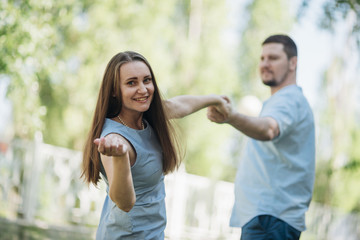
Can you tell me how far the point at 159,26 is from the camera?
370 inches

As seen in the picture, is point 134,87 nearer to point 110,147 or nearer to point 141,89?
point 141,89

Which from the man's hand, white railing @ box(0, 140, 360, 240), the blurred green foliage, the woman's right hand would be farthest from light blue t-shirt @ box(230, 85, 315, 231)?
white railing @ box(0, 140, 360, 240)

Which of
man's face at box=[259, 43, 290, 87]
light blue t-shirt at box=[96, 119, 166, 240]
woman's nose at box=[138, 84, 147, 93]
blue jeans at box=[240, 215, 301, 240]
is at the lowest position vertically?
blue jeans at box=[240, 215, 301, 240]

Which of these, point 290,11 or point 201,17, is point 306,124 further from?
point 290,11

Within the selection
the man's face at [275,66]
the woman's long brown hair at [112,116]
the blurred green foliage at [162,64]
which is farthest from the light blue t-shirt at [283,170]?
the blurred green foliage at [162,64]

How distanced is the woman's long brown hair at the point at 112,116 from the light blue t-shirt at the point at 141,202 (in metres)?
0.04

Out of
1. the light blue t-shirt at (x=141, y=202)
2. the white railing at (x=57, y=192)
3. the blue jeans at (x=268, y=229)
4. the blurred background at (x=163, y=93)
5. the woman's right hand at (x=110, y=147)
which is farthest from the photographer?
the white railing at (x=57, y=192)

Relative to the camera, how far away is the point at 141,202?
5.72 feet

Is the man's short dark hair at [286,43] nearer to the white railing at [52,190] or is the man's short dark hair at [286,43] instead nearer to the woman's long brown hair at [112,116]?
the woman's long brown hair at [112,116]

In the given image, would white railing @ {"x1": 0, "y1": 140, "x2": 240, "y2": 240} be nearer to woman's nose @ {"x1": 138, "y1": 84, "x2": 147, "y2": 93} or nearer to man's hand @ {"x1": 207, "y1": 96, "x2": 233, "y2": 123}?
man's hand @ {"x1": 207, "y1": 96, "x2": 233, "y2": 123}

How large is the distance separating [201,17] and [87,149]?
10.3 m

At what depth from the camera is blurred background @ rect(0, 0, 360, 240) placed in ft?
15.2

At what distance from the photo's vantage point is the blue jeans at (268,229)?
7.56 feet

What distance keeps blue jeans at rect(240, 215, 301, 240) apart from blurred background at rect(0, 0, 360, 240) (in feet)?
2.32
